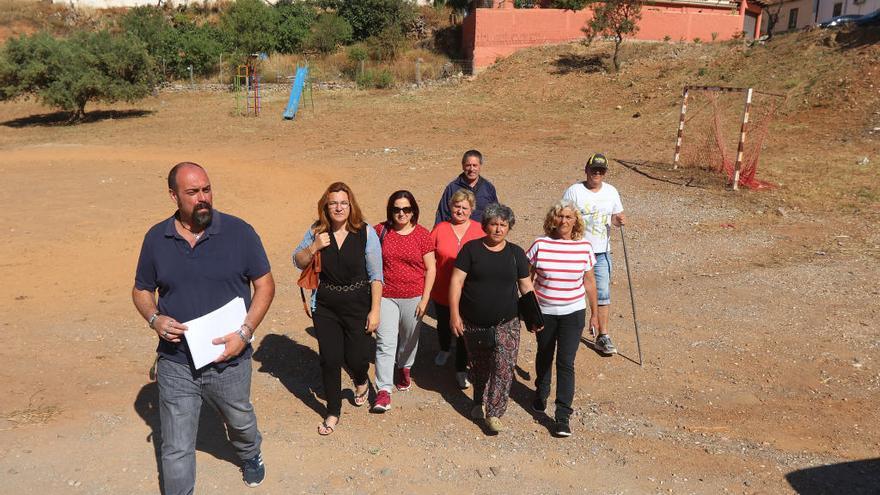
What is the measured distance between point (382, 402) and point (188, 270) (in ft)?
6.20

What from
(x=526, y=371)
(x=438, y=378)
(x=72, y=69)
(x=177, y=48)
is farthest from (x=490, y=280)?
(x=177, y=48)

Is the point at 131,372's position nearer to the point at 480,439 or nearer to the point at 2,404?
the point at 2,404

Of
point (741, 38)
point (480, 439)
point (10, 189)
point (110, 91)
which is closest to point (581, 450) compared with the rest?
point (480, 439)

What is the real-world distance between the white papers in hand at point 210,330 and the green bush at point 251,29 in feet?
118

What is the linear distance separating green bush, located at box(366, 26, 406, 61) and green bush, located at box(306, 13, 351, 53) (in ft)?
5.48

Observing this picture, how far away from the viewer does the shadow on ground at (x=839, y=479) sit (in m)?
3.72

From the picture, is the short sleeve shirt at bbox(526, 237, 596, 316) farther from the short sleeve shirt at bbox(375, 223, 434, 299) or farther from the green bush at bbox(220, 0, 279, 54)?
the green bush at bbox(220, 0, 279, 54)

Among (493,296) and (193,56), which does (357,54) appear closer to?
(193,56)

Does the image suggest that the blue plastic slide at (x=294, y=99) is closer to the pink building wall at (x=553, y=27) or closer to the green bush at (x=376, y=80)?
the green bush at (x=376, y=80)

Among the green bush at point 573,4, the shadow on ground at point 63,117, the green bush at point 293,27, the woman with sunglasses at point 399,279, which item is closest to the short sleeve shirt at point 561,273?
the woman with sunglasses at point 399,279

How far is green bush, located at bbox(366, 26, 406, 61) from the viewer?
116 feet

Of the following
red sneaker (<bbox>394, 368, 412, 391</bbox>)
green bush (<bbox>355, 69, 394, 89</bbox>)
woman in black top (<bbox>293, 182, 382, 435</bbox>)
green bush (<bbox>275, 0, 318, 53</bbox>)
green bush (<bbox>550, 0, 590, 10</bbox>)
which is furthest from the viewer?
green bush (<bbox>275, 0, 318, 53</bbox>)

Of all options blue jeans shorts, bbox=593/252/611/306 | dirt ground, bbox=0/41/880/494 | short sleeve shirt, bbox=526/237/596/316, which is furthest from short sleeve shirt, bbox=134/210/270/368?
blue jeans shorts, bbox=593/252/611/306

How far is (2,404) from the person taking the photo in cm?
449
